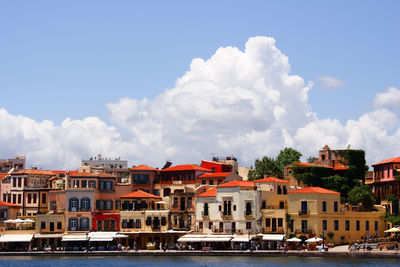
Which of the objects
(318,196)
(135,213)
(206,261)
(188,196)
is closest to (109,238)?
(135,213)

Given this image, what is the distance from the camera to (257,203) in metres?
84.6

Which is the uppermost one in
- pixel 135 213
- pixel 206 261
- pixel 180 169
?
pixel 180 169

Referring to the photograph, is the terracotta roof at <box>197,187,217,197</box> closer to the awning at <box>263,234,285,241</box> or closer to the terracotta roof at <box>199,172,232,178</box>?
the terracotta roof at <box>199,172,232,178</box>

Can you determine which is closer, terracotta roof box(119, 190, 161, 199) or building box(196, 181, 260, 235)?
building box(196, 181, 260, 235)

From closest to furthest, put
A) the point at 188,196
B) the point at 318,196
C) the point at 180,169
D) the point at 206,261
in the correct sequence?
the point at 206,261
the point at 318,196
the point at 188,196
the point at 180,169

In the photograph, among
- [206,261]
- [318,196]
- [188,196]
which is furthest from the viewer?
[188,196]

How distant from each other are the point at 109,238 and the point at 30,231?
38.2 feet

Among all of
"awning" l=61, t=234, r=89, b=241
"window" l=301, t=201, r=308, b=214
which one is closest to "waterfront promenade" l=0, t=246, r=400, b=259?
"awning" l=61, t=234, r=89, b=241

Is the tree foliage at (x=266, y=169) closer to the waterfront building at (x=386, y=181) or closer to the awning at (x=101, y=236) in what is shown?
the waterfront building at (x=386, y=181)

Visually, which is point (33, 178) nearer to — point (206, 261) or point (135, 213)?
point (135, 213)

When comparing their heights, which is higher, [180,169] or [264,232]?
[180,169]

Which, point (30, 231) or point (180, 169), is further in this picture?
point (180, 169)

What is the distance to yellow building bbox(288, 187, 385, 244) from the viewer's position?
81688 millimetres

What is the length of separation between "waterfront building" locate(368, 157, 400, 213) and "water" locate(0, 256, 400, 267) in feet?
58.6
